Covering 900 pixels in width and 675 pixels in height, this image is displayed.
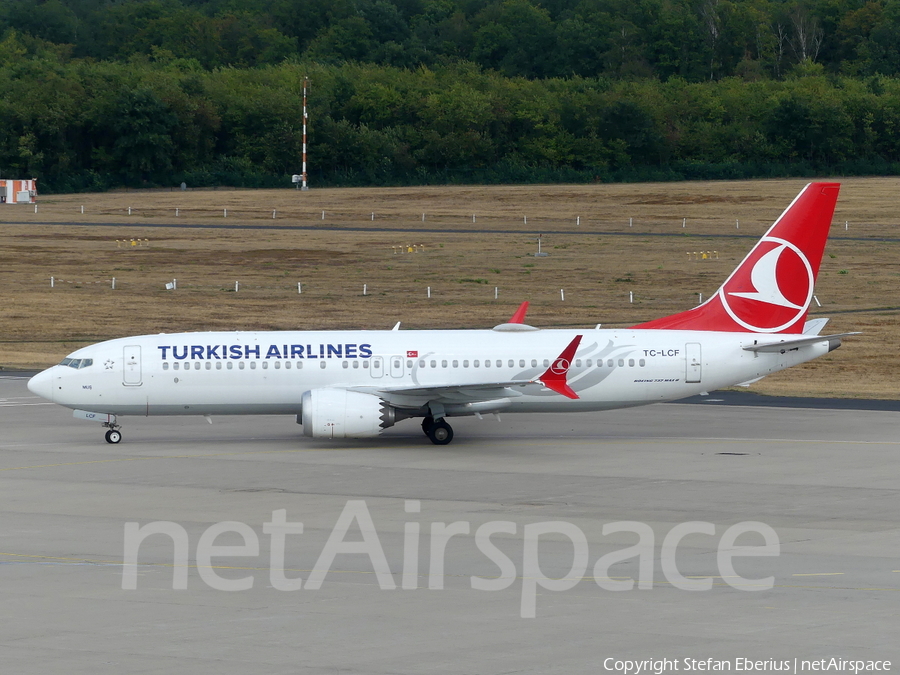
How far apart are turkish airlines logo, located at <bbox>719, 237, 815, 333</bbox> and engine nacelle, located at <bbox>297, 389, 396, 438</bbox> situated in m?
13.7

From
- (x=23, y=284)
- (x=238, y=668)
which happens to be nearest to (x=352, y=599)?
(x=238, y=668)

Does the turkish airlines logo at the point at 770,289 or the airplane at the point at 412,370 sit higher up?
the turkish airlines logo at the point at 770,289

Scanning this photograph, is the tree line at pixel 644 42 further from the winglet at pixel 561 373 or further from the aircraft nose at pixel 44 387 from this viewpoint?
the aircraft nose at pixel 44 387

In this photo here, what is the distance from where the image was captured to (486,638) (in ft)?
68.4

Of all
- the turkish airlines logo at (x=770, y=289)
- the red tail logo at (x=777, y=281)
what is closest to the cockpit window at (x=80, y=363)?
the red tail logo at (x=777, y=281)

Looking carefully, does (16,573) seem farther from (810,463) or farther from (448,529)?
(810,463)

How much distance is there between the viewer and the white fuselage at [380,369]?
43312mm

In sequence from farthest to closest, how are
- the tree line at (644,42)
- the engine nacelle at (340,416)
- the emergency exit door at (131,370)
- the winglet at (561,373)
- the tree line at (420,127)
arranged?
the tree line at (644,42) < the tree line at (420,127) < the emergency exit door at (131,370) < the winglet at (561,373) < the engine nacelle at (340,416)

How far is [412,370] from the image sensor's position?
43656 millimetres

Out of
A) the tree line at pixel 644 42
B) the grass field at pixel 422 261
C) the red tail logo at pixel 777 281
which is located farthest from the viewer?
the tree line at pixel 644 42

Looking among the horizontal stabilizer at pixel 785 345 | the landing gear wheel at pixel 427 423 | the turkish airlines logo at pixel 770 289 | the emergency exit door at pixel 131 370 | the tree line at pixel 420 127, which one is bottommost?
the landing gear wheel at pixel 427 423

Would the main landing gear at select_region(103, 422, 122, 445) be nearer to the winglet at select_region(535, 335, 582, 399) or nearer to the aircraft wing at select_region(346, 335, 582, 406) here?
the aircraft wing at select_region(346, 335, 582, 406)

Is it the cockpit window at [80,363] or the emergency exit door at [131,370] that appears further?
the cockpit window at [80,363]

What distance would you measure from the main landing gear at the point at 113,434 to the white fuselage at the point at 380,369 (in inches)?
34.5
